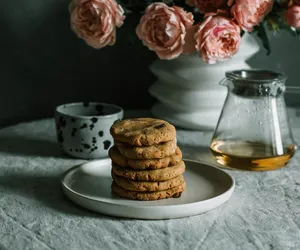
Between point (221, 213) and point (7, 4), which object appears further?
point (7, 4)

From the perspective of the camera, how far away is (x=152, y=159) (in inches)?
31.0

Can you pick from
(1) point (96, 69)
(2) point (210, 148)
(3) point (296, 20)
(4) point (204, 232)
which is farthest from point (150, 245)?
(1) point (96, 69)

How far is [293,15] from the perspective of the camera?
0.96 metres

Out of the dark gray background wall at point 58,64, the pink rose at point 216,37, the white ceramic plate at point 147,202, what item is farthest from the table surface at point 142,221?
the dark gray background wall at point 58,64

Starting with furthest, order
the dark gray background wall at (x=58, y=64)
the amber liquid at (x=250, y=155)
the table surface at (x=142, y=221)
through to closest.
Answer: the dark gray background wall at (x=58, y=64)
the amber liquid at (x=250, y=155)
the table surface at (x=142, y=221)

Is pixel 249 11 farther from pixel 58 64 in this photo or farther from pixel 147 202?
pixel 58 64

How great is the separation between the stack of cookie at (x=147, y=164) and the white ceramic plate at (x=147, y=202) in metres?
0.01

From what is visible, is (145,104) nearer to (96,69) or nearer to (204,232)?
(96,69)

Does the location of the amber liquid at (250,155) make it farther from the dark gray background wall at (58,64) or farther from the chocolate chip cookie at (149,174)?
the dark gray background wall at (58,64)

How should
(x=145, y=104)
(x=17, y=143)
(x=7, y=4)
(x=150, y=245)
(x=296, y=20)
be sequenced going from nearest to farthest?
1. (x=150, y=245)
2. (x=296, y=20)
3. (x=17, y=143)
4. (x=7, y=4)
5. (x=145, y=104)

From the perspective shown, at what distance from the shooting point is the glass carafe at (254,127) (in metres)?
0.95

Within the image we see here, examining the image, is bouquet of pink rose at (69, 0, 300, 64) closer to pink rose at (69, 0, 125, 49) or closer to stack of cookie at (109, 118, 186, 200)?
pink rose at (69, 0, 125, 49)

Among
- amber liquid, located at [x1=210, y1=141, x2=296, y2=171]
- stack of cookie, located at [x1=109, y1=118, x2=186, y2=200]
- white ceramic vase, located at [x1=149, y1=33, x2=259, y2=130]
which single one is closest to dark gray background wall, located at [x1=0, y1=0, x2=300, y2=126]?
white ceramic vase, located at [x1=149, y1=33, x2=259, y2=130]

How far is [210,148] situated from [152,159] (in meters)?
0.23
